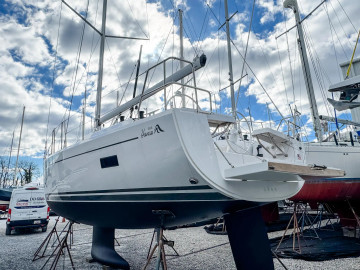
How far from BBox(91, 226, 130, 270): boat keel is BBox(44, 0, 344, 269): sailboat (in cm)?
5

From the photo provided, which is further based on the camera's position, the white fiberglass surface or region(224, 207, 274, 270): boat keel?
region(224, 207, 274, 270): boat keel

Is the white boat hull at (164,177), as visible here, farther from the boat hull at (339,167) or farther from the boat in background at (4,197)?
the boat in background at (4,197)

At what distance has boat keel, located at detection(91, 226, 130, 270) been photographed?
4035 millimetres

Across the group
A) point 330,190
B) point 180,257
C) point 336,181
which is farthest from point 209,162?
point 336,181

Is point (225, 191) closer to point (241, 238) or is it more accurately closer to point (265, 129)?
point (241, 238)

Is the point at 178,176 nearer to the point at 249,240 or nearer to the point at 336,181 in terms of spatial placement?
the point at 249,240

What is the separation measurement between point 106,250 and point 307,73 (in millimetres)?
10167

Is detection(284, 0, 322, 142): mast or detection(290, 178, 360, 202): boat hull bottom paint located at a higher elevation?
detection(284, 0, 322, 142): mast

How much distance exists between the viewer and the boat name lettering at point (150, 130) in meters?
2.63

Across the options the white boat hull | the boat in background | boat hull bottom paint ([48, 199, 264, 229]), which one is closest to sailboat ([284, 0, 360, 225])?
the white boat hull

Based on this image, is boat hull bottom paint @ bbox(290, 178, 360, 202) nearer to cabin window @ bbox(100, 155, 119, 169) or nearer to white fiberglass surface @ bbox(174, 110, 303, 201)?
white fiberglass surface @ bbox(174, 110, 303, 201)

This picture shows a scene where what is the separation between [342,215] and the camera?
279 inches

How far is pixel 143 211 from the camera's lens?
308 centimetres

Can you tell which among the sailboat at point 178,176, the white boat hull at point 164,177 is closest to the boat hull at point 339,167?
the sailboat at point 178,176
